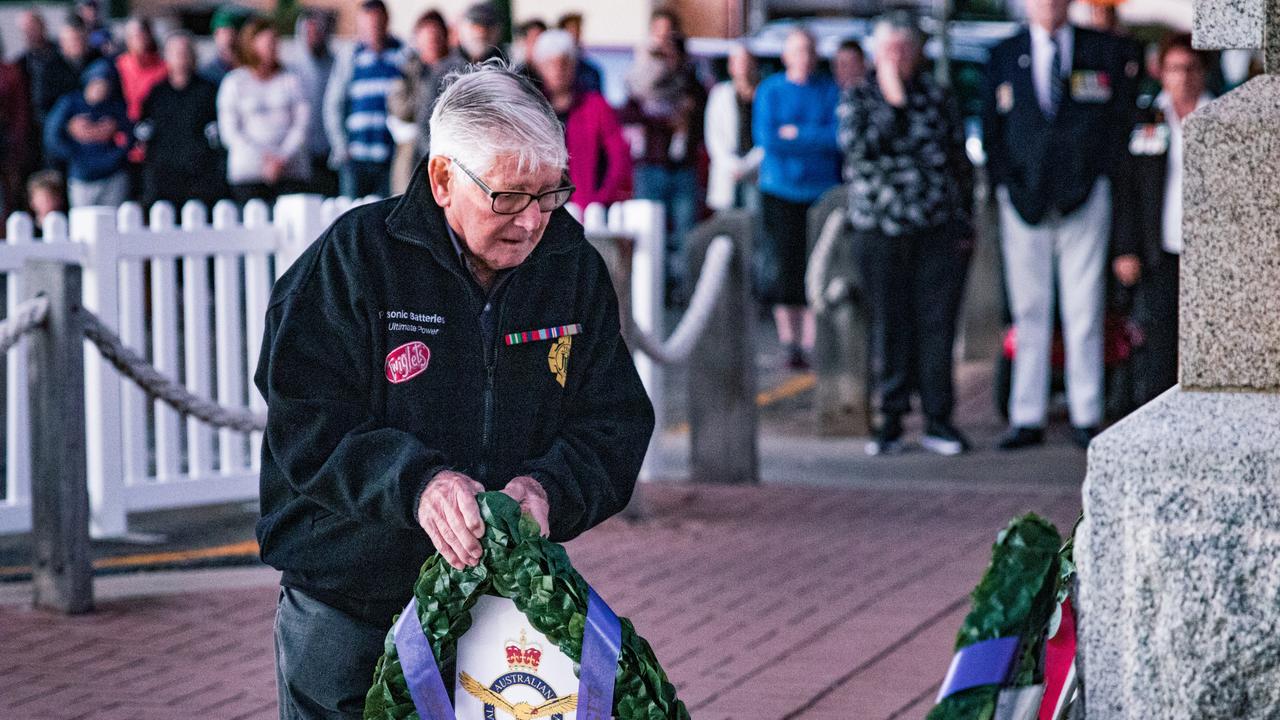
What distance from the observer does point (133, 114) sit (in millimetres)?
15109

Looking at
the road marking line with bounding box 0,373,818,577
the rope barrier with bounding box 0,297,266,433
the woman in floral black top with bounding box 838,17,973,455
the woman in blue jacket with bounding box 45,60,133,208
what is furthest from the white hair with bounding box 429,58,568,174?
the woman in blue jacket with bounding box 45,60,133,208

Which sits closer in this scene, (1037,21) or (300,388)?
(300,388)

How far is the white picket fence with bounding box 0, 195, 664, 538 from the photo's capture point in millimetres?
7547

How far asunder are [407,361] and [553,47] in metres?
7.33

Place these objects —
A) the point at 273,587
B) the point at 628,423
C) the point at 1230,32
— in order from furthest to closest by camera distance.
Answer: the point at 273,587
the point at 628,423
the point at 1230,32

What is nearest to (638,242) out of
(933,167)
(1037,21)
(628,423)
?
(933,167)

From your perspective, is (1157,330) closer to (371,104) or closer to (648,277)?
(648,277)

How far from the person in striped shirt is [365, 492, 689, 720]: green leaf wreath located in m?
10.6

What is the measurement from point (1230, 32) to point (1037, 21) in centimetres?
660

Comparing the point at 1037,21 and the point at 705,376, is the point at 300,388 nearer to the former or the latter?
the point at 705,376

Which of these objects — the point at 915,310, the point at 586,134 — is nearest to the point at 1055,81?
the point at 915,310

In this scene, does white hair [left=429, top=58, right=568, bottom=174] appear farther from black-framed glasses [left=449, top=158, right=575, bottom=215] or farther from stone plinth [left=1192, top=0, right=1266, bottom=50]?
stone plinth [left=1192, top=0, right=1266, bottom=50]

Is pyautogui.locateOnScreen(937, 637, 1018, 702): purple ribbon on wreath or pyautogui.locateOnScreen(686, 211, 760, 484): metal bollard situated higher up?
pyautogui.locateOnScreen(937, 637, 1018, 702): purple ribbon on wreath

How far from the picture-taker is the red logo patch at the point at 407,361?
3197 millimetres
